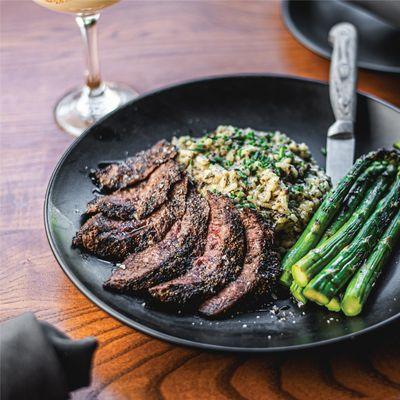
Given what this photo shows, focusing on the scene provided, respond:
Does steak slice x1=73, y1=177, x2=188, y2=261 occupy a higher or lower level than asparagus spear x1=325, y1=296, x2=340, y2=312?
higher

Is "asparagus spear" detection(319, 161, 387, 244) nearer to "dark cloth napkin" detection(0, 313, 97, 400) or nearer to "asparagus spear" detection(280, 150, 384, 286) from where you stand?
"asparagus spear" detection(280, 150, 384, 286)

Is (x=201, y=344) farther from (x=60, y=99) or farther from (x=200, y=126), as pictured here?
(x=60, y=99)

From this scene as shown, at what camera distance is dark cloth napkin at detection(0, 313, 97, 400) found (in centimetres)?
208

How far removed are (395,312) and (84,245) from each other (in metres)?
1.39

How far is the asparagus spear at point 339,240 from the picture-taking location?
8.93ft

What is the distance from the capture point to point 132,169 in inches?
129

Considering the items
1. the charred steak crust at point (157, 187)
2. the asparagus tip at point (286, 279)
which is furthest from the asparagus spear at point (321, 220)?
the charred steak crust at point (157, 187)

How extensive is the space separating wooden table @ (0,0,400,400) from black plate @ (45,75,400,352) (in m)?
0.12

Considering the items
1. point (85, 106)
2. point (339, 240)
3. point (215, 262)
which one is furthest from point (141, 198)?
point (85, 106)

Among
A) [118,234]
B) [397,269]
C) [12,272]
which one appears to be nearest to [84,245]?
[118,234]

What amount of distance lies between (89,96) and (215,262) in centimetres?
187

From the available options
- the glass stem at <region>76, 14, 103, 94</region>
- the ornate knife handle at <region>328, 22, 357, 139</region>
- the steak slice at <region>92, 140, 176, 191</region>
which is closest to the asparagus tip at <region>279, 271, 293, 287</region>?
the steak slice at <region>92, 140, 176, 191</region>

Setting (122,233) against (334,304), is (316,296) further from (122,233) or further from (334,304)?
(122,233)

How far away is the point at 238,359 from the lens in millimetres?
2613
